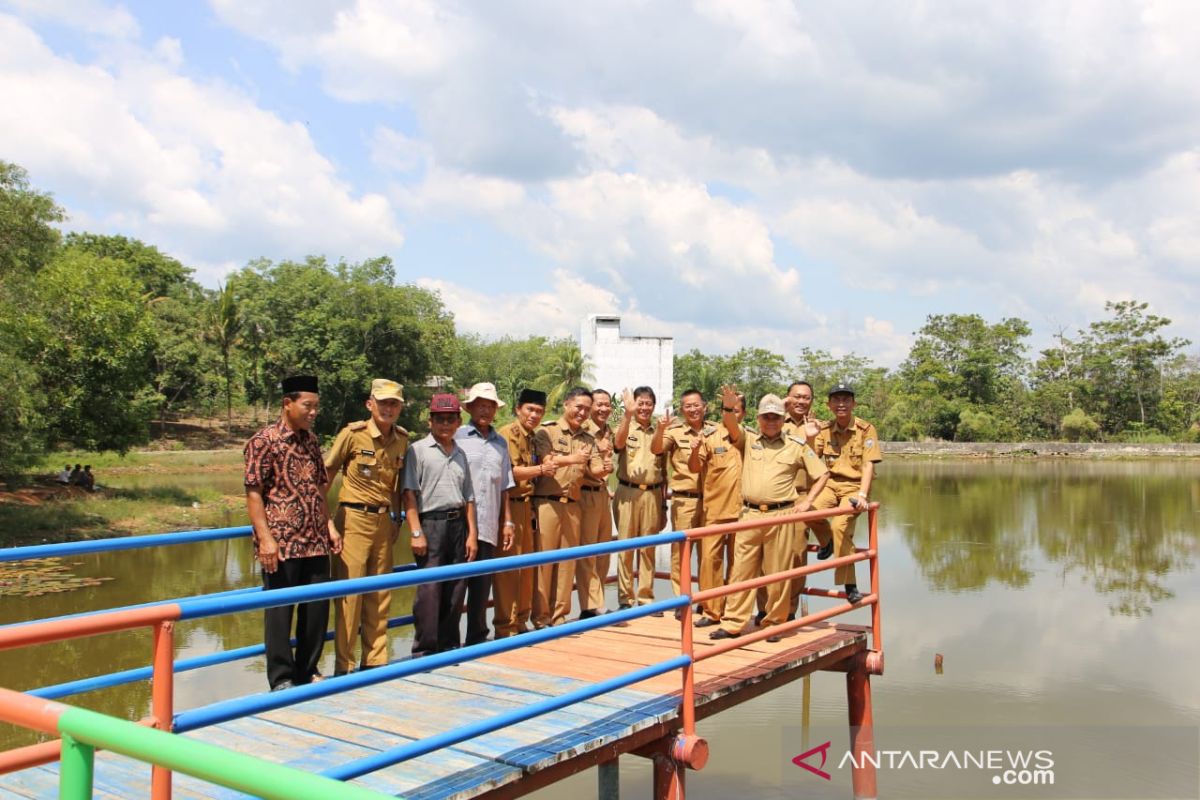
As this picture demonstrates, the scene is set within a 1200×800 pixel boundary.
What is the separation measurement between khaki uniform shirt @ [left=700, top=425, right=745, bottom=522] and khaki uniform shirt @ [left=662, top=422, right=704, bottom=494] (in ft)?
0.35

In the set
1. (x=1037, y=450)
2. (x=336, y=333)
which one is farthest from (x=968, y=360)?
(x=336, y=333)

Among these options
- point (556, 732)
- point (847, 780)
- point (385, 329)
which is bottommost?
point (847, 780)

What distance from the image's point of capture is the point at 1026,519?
83.9ft

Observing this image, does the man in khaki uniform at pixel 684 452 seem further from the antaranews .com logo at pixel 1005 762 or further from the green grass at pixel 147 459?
the green grass at pixel 147 459

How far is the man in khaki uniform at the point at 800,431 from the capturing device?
20.7 feet

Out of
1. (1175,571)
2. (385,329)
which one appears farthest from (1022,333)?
(1175,571)

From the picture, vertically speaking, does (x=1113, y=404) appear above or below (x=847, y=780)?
above

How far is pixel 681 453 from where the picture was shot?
670 centimetres

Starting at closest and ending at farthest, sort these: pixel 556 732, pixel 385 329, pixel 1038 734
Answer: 1. pixel 556 732
2. pixel 1038 734
3. pixel 385 329

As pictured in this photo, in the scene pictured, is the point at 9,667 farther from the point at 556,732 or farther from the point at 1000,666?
the point at 1000,666

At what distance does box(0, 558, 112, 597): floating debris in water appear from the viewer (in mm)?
14133

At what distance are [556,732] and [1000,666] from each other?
9430mm

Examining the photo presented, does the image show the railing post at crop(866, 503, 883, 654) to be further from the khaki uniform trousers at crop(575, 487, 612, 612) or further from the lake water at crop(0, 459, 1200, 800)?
the lake water at crop(0, 459, 1200, 800)

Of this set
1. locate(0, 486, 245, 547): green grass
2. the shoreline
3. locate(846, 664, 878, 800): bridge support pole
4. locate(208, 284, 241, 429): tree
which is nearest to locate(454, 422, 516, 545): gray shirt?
locate(846, 664, 878, 800): bridge support pole
